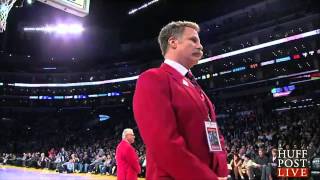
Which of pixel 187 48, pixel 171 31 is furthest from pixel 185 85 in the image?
pixel 171 31

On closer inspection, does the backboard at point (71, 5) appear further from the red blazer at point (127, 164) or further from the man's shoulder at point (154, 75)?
the man's shoulder at point (154, 75)

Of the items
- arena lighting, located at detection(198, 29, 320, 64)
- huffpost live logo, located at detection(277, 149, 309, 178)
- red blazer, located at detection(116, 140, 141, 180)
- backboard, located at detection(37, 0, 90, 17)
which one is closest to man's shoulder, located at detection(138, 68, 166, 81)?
backboard, located at detection(37, 0, 90, 17)

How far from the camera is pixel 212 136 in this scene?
6.61ft

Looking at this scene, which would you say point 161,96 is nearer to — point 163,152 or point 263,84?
point 163,152

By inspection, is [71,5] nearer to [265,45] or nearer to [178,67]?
[178,67]

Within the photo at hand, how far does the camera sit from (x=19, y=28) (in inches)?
1377

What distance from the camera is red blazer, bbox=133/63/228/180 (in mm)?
1796

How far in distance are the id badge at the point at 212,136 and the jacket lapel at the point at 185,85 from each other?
0.08 m

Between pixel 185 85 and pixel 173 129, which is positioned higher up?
pixel 185 85

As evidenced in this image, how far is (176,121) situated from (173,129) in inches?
3.1

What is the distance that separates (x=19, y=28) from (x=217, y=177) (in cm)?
3588

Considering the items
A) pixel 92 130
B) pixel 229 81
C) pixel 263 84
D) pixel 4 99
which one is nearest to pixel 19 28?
pixel 4 99

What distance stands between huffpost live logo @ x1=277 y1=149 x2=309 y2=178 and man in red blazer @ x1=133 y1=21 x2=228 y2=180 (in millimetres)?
7659

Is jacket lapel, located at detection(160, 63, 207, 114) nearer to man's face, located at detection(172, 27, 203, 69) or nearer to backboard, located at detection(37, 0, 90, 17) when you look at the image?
man's face, located at detection(172, 27, 203, 69)
